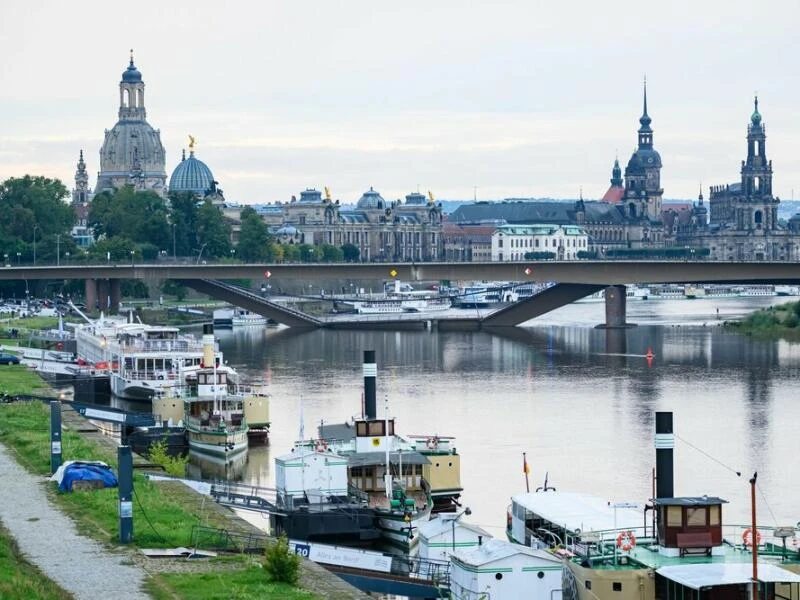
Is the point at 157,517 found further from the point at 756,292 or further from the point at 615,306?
the point at 756,292

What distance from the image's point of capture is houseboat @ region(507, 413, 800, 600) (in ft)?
86.9

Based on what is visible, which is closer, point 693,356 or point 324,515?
point 324,515

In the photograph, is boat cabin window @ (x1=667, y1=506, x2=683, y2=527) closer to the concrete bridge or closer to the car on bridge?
the car on bridge

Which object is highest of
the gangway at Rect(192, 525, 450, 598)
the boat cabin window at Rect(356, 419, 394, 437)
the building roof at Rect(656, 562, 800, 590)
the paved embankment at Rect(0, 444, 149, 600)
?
the boat cabin window at Rect(356, 419, 394, 437)

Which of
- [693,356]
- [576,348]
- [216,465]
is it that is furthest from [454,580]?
[576,348]

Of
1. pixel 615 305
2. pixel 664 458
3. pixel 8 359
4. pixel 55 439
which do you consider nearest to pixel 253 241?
pixel 615 305

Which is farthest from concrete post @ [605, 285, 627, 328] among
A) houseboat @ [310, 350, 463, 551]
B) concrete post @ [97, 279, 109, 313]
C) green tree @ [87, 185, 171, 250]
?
houseboat @ [310, 350, 463, 551]

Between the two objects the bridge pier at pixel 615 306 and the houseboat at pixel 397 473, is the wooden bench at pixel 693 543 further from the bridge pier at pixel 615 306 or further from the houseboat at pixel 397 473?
the bridge pier at pixel 615 306

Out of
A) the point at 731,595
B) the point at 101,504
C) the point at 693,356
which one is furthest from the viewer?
the point at 693,356

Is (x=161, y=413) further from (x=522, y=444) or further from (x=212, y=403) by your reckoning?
(x=522, y=444)

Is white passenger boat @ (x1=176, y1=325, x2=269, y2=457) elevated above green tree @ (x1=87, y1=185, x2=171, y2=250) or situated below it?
below

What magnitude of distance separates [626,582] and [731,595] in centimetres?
184

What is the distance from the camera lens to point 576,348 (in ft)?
309

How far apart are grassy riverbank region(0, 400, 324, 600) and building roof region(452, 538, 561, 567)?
3.30 metres
